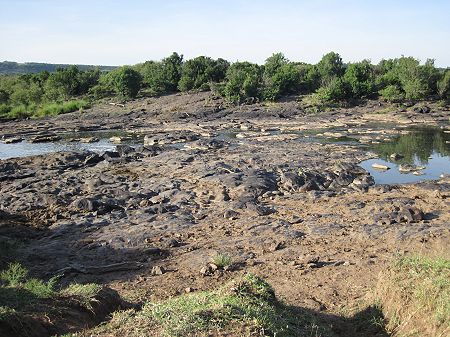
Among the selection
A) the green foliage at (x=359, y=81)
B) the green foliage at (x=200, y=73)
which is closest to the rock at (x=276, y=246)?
the green foliage at (x=359, y=81)

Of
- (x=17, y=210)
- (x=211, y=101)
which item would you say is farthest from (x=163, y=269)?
(x=211, y=101)

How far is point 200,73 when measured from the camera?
64625 millimetres

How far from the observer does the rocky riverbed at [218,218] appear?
11648 millimetres

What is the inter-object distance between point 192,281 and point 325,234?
503 centimetres

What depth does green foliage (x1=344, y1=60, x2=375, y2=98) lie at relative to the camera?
175 feet

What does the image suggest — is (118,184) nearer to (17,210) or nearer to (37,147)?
(17,210)

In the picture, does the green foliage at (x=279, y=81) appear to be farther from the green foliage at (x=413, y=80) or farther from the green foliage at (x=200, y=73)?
the green foliage at (x=413, y=80)

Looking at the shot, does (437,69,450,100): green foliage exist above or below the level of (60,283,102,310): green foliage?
above

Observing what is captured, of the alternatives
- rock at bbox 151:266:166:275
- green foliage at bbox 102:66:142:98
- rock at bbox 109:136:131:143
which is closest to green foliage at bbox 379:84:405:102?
rock at bbox 109:136:131:143

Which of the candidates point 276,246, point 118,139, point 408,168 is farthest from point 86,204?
point 118,139

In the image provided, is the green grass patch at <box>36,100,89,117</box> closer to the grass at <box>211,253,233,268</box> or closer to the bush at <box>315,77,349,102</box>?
the bush at <box>315,77,349,102</box>

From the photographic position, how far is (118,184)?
20.9 m

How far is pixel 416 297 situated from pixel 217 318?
347cm

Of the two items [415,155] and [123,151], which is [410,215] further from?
[123,151]
